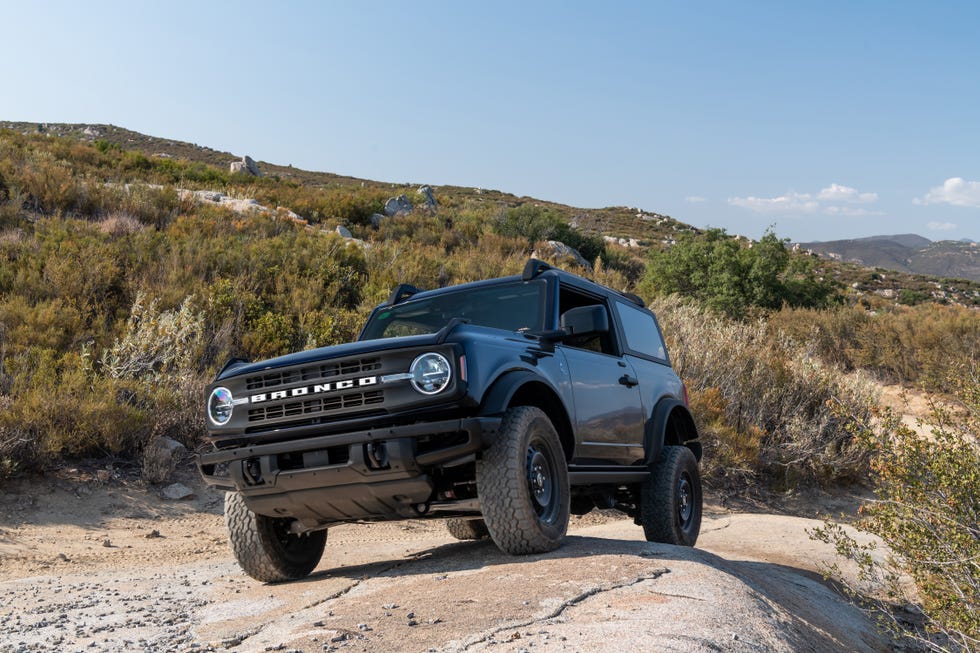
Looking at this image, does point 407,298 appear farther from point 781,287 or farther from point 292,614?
point 781,287

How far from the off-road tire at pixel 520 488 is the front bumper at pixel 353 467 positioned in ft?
0.48

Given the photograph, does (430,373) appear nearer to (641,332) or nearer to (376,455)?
(376,455)

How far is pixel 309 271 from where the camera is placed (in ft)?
47.4

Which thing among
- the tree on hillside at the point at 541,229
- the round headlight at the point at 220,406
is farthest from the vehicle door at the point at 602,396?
the tree on hillside at the point at 541,229

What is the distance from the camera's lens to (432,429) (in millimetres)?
4621

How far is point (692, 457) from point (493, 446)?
11.0 feet

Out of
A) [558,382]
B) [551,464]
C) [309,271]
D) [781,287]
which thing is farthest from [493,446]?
[781,287]

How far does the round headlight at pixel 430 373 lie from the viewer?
15.7ft

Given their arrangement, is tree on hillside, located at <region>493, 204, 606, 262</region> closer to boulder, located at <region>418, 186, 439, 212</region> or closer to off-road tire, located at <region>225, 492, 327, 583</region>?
boulder, located at <region>418, 186, 439, 212</region>

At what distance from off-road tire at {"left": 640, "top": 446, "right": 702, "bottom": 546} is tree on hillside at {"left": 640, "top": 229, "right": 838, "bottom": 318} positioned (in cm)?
1834

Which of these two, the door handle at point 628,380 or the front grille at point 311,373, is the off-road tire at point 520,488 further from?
the door handle at point 628,380

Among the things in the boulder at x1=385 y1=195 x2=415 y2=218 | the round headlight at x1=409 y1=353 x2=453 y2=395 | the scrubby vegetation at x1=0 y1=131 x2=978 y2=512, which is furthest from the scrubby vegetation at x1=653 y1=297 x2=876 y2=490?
the boulder at x1=385 y1=195 x2=415 y2=218

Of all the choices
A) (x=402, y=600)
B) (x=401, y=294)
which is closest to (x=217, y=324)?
(x=401, y=294)

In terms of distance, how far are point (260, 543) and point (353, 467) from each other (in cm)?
135
